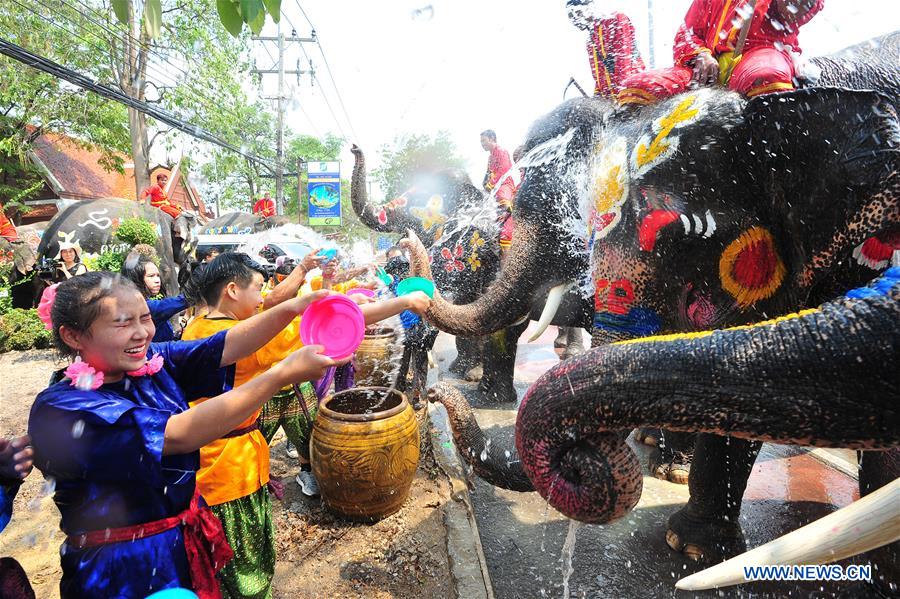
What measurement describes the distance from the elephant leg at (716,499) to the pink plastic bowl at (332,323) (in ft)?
7.41

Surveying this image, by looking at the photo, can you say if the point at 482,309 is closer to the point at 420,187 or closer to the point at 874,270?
the point at 874,270

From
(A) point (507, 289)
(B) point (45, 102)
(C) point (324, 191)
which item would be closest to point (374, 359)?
(A) point (507, 289)

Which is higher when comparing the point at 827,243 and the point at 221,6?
the point at 221,6

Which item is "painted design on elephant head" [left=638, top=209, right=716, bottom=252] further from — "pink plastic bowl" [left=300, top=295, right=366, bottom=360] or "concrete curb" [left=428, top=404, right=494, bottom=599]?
"concrete curb" [left=428, top=404, right=494, bottom=599]

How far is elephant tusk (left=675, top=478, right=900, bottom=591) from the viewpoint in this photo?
1.11 meters

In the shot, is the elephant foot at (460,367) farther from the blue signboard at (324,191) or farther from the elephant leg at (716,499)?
the blue signboard at (324,191)

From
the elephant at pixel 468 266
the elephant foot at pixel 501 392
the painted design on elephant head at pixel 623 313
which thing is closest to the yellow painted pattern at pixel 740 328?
the painted design on elephant head at pixel 623 313

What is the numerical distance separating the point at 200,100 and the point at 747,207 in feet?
52.6

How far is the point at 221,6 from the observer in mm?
1747

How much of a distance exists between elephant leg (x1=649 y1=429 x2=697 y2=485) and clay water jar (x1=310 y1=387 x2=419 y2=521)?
1.98 meters

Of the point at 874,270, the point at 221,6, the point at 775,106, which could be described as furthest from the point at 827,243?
the point at 221,6

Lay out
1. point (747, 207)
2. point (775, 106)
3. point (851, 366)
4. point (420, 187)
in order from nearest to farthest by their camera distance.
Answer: point (851, 366) < point (775, 106) < point (747, 207) < point (420, 187)

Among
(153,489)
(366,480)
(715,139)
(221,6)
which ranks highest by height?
(221,6)

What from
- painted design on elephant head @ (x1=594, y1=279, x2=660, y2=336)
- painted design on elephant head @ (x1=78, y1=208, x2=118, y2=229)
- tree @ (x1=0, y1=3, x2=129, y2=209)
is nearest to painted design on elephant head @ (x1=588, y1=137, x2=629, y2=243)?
painted design on elephant head @ (x1=594, y1=279, x2=660, y2=336)
